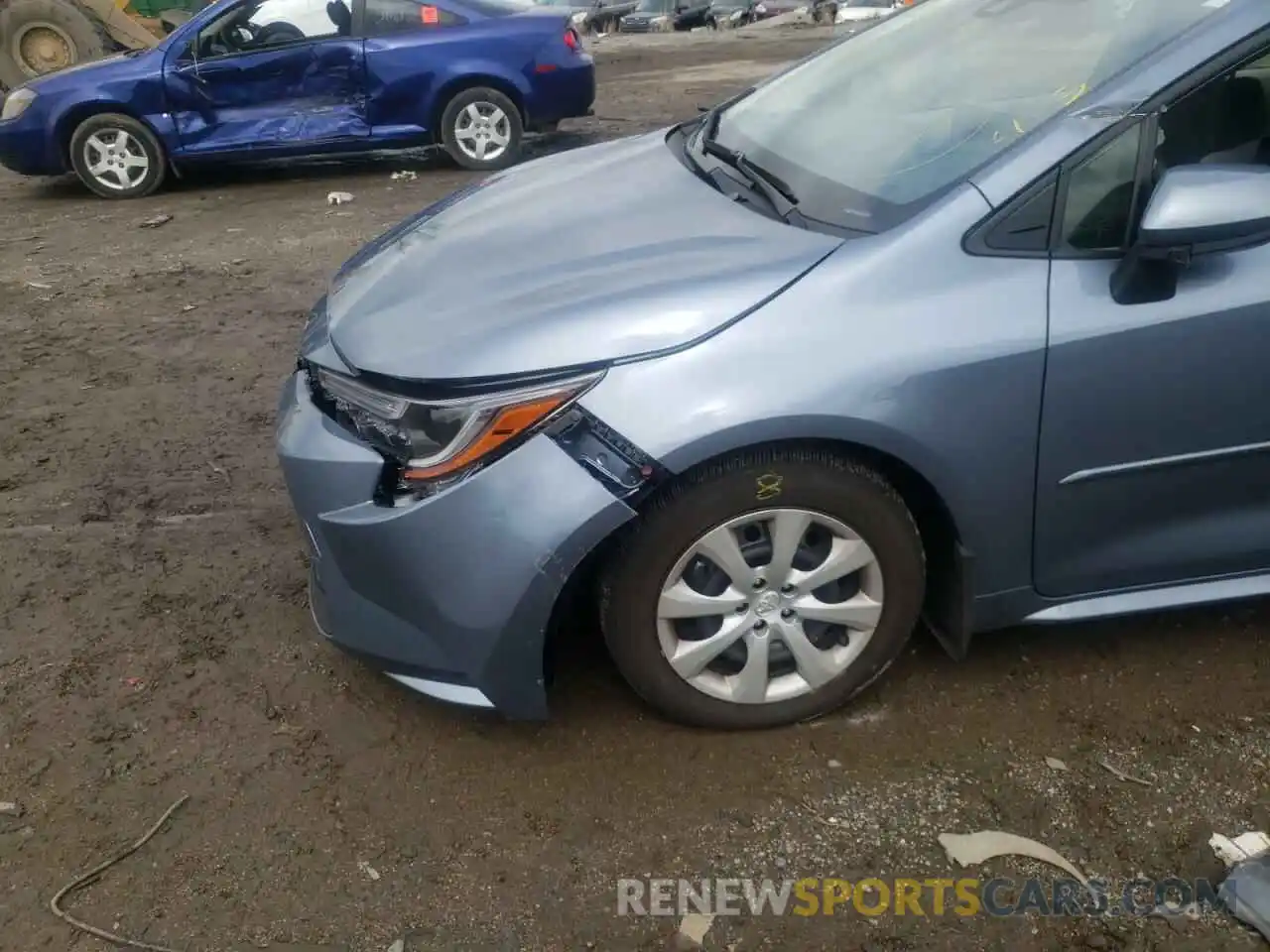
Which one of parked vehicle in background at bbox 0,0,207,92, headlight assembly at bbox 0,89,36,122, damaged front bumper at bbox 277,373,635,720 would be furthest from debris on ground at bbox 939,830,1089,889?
parked vehicle in background at bbox 0,0,207,92

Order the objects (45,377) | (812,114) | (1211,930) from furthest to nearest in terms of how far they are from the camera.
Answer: (45,377) < (812,114) < (1211,930)

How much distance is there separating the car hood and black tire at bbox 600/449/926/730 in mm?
323

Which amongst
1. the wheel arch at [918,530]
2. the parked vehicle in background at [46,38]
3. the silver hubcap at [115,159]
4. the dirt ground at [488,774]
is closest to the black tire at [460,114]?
the silver hubcap at [115,159]

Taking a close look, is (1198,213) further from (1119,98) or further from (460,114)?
(460,114)

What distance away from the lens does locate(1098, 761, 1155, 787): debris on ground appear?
2420 millimetres

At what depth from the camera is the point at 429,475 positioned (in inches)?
89.0

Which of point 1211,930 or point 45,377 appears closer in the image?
point 1211,930

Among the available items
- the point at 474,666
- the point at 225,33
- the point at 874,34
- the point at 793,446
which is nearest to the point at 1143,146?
the point at 793,446

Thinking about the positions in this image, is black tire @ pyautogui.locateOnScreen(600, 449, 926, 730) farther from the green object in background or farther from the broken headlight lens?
the green object in background

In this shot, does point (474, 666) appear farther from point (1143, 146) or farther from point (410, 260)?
point (1143, 146)

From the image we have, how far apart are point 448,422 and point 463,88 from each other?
6.74 meters

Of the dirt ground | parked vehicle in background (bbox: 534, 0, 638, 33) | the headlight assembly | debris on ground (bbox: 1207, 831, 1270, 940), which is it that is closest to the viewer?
debris on ground (bbox: 1207, 831, 1270, 940)

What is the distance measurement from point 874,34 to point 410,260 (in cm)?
166

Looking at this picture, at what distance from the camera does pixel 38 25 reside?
10.7 meters
